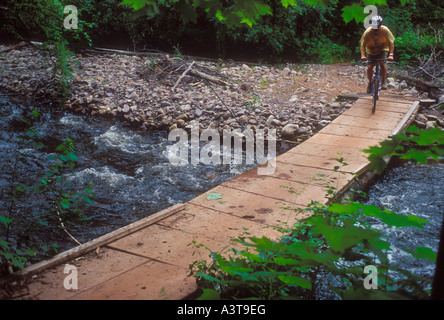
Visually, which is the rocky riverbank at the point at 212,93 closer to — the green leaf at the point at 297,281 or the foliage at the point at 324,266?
the foliage at the point at 324,266

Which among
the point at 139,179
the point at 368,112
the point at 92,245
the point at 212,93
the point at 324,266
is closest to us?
the point at 324,266

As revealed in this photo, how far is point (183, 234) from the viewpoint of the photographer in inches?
131

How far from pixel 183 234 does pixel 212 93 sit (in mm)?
5935

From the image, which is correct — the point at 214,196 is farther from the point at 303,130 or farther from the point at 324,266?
the point at 303,130

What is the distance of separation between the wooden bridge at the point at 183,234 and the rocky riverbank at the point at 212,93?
7.16 ft

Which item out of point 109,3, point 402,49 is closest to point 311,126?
point 402,49

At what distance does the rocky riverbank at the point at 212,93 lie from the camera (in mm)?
7680

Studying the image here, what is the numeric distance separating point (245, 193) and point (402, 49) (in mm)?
10455

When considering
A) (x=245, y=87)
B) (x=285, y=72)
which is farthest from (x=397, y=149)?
(x=285, y=72)

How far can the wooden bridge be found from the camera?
100 inches
